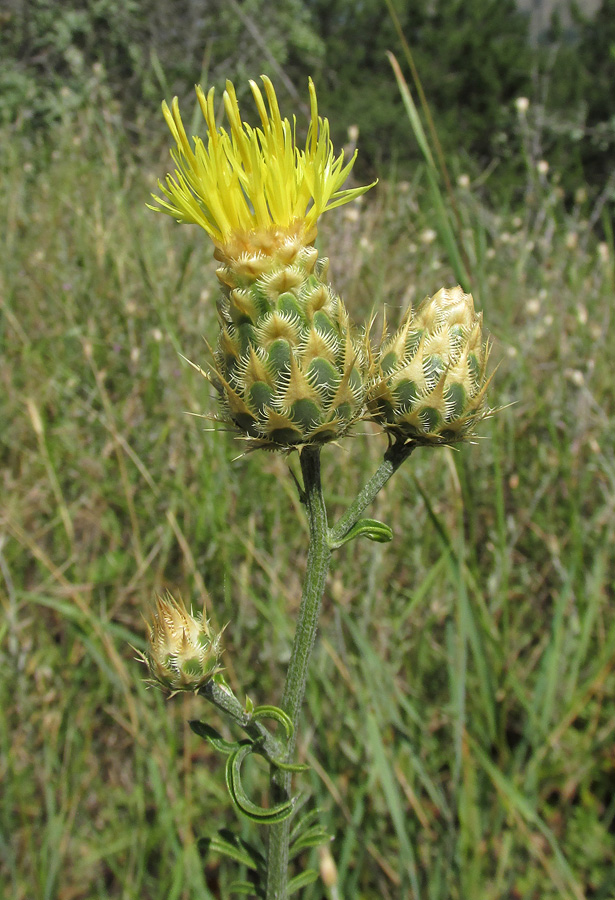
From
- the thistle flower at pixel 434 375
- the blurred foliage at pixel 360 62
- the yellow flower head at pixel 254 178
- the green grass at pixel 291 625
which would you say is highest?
the blurred foliage at pixel 360 62

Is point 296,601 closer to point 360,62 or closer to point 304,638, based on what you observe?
point 304,638

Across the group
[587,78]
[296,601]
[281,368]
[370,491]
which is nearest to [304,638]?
[370,491]

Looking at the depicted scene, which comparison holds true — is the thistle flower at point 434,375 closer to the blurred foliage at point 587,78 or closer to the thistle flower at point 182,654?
Result: the thistle flower at point 182,654

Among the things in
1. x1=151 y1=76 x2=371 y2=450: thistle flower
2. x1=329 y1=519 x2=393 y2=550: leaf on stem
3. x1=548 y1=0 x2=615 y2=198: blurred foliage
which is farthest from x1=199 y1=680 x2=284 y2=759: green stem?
→ x1=548 y1=0 x2=615 y2=198: blurred foliage

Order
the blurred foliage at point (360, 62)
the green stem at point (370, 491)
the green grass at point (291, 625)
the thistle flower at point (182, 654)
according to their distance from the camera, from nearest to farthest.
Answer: the thistle flower at point (182, 654) → the green stem at point (370, 491) → the green grass at point (291, 625) → the blurred foliage at point (360, 62)

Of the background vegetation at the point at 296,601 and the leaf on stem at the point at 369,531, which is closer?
the leaf on stem at the point at 369,531

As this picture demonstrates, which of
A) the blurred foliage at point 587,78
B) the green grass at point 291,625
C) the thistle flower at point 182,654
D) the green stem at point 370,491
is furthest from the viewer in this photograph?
the blurred foliage at point 587,78

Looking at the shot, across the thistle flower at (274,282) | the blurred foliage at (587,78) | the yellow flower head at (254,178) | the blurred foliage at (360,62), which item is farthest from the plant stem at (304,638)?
the blurred foliage at (587,78)

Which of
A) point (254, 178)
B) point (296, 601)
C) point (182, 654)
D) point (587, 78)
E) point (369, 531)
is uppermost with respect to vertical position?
point (587, 78)

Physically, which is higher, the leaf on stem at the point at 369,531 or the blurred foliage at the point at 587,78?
the blurred foliage at the point at 587,78
